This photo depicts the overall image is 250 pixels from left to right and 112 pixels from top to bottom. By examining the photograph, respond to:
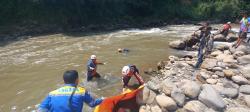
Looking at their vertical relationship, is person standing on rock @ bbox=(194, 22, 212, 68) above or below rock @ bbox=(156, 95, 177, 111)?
above

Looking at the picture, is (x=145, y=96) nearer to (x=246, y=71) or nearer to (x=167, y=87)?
(x=167, y=87)

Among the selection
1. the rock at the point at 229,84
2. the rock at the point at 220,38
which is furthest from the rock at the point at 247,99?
the rock at the point at 220,38

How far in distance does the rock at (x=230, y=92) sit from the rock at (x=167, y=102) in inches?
70.3

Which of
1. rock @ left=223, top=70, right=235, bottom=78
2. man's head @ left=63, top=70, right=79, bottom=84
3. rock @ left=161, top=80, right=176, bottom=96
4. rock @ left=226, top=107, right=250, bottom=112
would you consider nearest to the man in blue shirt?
man's head @ left=63, top=70, right=79, bottom=84

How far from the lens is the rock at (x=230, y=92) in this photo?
8914 mm

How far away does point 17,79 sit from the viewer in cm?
1417

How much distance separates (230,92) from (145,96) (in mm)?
2383

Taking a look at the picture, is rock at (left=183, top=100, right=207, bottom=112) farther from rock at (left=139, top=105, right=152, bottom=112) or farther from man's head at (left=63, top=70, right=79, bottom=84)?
man's head at (left=63, top=70, right=79, bottom=84)

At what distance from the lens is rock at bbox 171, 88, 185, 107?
7.89 metres

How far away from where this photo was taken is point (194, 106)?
771cm

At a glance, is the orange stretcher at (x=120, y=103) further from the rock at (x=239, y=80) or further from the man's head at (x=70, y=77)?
the rock at (x=239, y=80)

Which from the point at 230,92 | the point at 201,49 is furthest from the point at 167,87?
the point at 201,49

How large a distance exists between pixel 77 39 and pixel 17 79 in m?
10.4

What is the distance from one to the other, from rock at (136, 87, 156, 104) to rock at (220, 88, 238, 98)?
6.46ft
